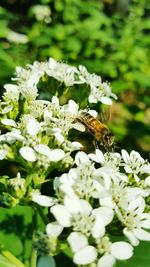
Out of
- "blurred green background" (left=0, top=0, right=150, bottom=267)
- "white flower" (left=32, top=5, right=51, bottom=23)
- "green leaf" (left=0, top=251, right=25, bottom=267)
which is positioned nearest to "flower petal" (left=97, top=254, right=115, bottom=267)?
"green leaf" (left=0, top=251, right=25, bottom=267)

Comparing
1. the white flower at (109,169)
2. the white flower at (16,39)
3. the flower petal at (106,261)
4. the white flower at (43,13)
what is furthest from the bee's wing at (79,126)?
the white flower at (43,13)

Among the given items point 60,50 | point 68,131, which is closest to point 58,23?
point 60,50

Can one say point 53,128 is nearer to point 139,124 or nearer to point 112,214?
point 112,214

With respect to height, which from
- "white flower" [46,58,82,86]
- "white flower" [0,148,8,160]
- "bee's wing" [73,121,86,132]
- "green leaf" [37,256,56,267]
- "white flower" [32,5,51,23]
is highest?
"white flower" [32,5,51,23]

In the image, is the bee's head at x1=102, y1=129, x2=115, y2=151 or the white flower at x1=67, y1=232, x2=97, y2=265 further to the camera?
the bee's head at x1=102, y1=129, x2=115, y2=151

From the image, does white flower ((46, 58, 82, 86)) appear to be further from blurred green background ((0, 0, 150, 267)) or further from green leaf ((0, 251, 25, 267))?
blurred green background ((0, 0, 150, 267))

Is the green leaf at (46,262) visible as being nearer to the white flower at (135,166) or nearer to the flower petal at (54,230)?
the white flower at (135,166)

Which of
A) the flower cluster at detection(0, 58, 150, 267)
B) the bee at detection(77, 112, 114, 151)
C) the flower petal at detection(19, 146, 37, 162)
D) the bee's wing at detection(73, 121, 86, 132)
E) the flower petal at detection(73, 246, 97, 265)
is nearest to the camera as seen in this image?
the flower petal at detection(73, 246, 97, 265)

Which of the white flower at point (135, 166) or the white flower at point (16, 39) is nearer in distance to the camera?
the white flower at point (135, 166)

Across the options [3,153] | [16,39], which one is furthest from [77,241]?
[16,39]
